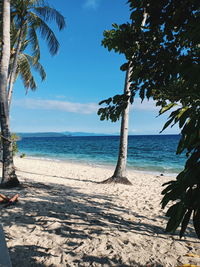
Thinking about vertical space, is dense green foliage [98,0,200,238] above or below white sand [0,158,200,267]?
above

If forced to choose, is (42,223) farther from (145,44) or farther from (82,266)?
(145,44)

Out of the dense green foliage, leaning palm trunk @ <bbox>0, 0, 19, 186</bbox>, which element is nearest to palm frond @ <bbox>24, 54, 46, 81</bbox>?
leaning palm trunk @ <bbox>0, 0, 19, 186</bbox>

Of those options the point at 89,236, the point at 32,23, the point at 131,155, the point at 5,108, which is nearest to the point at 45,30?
the point at 32,23

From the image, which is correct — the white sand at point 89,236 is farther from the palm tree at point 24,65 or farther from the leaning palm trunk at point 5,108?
the palm tree at point 24,65

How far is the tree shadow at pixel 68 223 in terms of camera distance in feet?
8.75

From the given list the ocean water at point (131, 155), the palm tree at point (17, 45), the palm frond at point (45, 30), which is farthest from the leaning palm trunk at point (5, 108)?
the ocean water at point (131, 155)

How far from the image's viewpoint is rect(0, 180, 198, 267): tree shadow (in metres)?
2.67

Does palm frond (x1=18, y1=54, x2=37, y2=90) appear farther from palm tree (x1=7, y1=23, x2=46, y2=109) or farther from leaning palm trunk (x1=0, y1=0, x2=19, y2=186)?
leaning palm trunk (x1=0, y1=0, x2=19, y2=186)

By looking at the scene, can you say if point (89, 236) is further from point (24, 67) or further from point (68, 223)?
point (24, 67)

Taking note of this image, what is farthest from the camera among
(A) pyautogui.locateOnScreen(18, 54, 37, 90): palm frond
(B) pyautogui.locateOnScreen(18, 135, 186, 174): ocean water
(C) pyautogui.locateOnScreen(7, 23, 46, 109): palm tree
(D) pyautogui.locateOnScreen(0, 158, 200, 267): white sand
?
(B) pyautogui.locateOnScreen(18, 135, 186, 174): ocean water

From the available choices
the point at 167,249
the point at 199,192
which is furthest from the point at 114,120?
the point at 167,249

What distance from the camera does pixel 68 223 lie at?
3658 mm

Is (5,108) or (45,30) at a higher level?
(45,30)

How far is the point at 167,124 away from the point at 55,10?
11.0 metres
